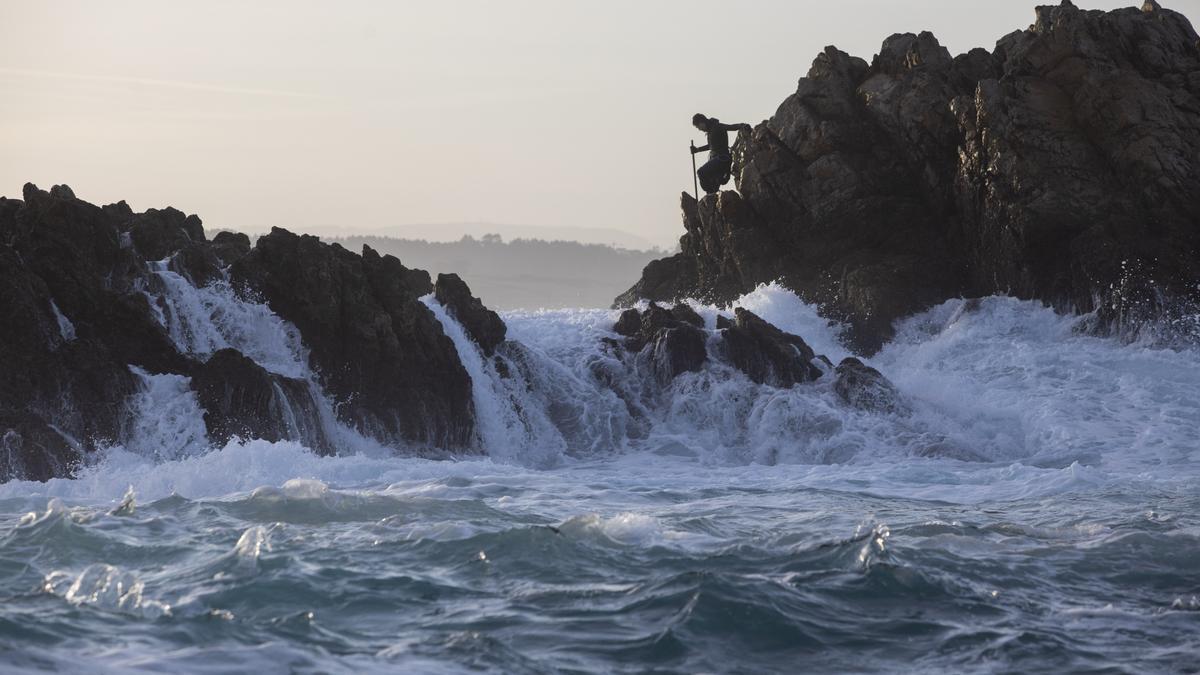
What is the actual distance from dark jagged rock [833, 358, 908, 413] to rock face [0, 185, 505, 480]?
5788mm

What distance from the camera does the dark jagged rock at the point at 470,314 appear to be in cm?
2127

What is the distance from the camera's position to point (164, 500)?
13.1m

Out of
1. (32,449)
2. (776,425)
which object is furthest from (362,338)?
(776,425)

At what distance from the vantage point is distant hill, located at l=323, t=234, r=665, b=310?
449ft

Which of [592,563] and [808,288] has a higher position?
[808,288]

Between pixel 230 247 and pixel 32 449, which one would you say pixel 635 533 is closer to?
pixel 32 449

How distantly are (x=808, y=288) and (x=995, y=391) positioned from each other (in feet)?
23.3

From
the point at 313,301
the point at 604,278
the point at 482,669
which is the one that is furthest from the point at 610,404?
the point at 604,278

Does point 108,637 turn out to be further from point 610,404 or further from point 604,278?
point 604,278

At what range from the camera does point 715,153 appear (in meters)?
30.7

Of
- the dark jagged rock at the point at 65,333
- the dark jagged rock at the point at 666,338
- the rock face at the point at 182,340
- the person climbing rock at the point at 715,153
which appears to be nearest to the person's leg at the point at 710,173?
the person climbing rock at the point at 715,153

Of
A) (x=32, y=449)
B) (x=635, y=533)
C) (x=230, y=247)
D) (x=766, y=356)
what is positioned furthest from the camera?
(x=766, y=356)

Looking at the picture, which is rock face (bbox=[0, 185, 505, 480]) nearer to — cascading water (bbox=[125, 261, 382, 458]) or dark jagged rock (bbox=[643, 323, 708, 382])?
cascading water (bbox=[125, 261, 382, 458])

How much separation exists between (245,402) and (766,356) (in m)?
8.71
